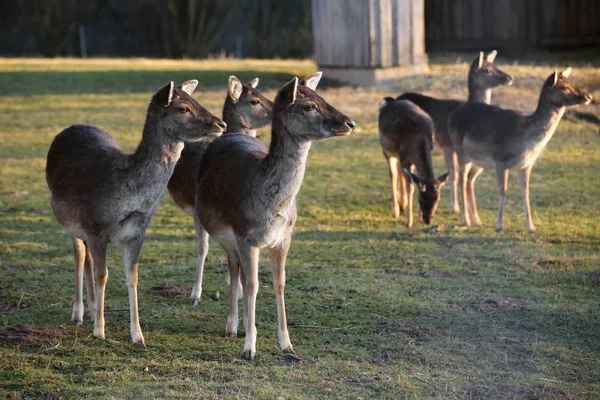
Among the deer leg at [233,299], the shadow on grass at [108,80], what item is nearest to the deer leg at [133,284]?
the deer leg at [233,299]

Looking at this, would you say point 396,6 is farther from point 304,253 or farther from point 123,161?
point 123,161

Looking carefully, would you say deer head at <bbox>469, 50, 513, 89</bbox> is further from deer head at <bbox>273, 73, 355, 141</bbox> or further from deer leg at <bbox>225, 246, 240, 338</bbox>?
deer head at <bbox>273, 73, 355, 141</bbox>

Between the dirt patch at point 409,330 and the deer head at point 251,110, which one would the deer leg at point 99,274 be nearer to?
the dirt patch at point 409,330

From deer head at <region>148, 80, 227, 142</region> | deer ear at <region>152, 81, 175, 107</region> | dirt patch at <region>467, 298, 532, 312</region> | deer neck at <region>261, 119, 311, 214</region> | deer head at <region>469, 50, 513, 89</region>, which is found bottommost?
dirt patch at <region>467, 298, 532, 312</region>

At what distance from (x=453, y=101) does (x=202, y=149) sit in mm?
5235

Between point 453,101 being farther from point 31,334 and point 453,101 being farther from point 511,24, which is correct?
point 511,24

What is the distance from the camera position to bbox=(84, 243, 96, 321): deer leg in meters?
7.98

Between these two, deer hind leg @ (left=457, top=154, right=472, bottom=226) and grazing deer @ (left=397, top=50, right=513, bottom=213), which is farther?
grazing deer @ (left=397, top=50, right=513, bottom=213)

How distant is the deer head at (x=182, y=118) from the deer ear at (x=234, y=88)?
1.79m

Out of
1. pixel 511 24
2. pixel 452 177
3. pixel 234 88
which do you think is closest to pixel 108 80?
pixel 511 24

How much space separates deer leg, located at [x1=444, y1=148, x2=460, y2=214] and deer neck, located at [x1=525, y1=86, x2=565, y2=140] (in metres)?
1.31

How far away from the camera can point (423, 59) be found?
1925 cm

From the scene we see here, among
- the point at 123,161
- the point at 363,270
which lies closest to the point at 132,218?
the point at 123,161

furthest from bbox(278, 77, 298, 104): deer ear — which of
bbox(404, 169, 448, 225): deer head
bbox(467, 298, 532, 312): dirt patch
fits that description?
bbox(404, 169, 448, 225): deer head
